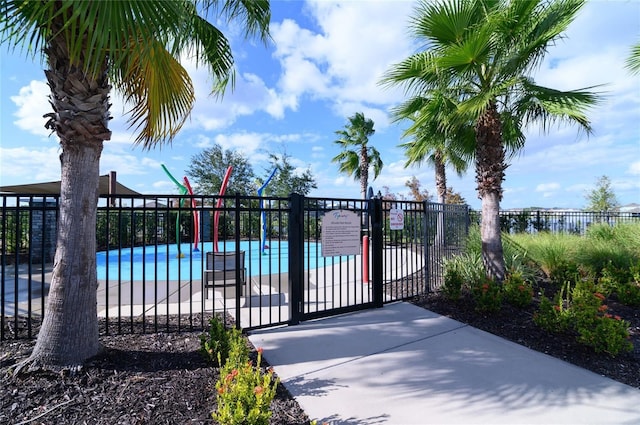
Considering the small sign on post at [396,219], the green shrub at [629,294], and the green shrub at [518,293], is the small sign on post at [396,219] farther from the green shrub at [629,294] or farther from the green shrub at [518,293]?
the green shrub at [629,294]

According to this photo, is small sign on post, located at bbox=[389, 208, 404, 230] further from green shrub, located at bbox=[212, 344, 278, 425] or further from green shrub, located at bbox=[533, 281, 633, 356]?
green shrub, located at bbox=[212, 344, 278, 425]

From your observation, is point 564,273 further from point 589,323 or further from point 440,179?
point 440,179

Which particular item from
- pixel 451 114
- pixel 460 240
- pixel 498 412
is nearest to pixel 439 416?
pixel 498 412

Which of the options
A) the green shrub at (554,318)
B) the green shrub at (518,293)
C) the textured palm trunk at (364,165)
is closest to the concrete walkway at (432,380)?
the green shrub at (554,318)

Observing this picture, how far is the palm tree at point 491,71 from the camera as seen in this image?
4.96m

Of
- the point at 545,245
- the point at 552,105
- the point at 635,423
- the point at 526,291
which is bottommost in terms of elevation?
the point at 635,423

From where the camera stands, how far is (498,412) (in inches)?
102

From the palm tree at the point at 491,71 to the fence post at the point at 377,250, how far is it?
6.44ft

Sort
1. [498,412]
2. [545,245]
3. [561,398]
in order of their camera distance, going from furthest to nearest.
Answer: [545,245] → [561,398] → [498,412]

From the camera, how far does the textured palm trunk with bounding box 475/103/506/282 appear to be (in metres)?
5.83

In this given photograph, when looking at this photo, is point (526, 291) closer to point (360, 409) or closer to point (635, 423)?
point (635, 423)

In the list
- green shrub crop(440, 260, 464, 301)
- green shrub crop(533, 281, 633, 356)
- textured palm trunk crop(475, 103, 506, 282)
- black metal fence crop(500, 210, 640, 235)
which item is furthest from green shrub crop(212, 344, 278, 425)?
black metal fence crop(500, 210, 640, 235)

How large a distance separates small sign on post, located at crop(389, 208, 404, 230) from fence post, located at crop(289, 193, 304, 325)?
2.02 meters

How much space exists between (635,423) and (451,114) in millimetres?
4777
